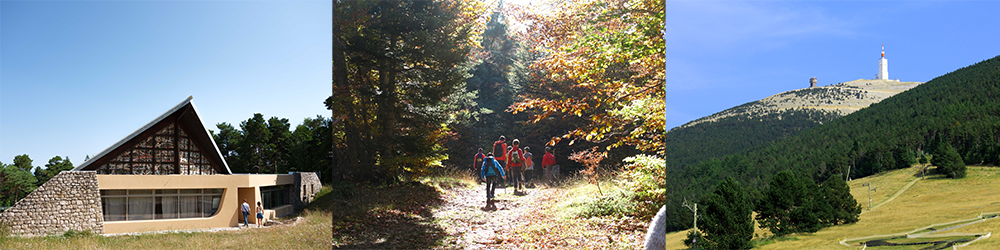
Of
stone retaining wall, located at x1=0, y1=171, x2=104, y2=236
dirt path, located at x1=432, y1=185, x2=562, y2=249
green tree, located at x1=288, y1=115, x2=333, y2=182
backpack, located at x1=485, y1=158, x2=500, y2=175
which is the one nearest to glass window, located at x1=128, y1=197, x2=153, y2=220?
stone retaining wall, located at x1=0, y1=171, x2=104, y2=236

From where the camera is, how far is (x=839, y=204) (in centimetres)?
3503

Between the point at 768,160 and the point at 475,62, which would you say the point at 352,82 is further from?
the point at 768,160

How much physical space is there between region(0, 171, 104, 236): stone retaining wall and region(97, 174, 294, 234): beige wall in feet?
1.09

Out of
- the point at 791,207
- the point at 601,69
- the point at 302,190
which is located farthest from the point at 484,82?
the point at 791,207

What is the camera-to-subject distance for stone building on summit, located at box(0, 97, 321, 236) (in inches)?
534

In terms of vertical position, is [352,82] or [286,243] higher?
[352,82]

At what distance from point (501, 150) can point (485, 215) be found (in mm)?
893

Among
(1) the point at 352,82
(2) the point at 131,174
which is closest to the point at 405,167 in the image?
(1) the point at 352,82

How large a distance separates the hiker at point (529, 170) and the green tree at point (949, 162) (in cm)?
4836

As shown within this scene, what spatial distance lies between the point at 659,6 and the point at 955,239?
1229 inches

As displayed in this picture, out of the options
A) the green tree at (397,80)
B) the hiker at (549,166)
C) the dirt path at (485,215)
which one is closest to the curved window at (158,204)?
the green tree at (397,80)

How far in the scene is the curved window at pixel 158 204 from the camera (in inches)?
571

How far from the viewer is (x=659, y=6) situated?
6.72 meters

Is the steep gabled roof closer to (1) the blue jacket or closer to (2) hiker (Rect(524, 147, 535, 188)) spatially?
(1) the blue jacket
